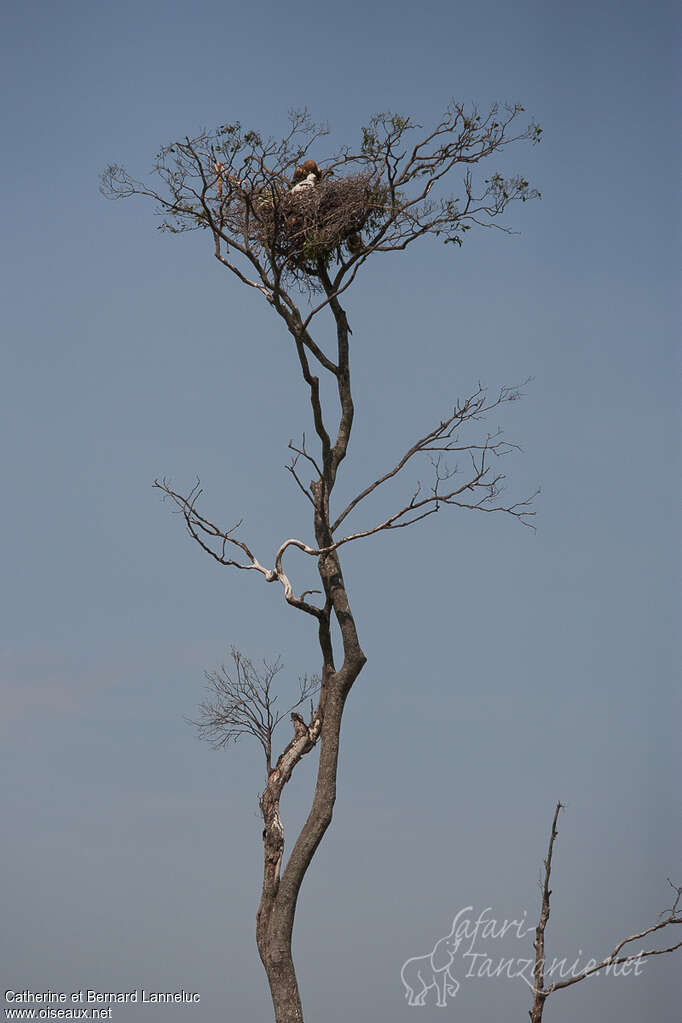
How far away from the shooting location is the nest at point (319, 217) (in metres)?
8.05

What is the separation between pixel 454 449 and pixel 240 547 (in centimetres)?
138

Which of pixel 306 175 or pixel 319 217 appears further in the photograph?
pixel 306 175

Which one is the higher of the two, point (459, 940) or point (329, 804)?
point (329, 804)

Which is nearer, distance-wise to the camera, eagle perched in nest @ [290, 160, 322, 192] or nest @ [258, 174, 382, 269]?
nest @ [258, 174, 382, 269]

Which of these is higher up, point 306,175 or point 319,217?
point 306,175

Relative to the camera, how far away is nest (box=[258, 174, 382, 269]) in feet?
26.4

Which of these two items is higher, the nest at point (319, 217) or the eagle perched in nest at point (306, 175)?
the eagle perched in nest at point (306, 175)

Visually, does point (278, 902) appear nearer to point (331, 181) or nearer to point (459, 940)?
Answer: point (459, 940)

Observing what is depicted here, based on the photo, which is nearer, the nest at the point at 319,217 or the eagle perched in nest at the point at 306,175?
the nest at the point at 319,217

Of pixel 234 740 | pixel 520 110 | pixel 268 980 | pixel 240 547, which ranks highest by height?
pixel 520 110

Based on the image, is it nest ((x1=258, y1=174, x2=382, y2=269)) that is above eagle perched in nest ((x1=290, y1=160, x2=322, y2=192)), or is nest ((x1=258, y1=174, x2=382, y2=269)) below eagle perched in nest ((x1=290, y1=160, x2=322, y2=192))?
below

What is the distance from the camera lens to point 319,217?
808 centimetres

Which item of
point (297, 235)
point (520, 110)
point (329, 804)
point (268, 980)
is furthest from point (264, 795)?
point (520, 110)

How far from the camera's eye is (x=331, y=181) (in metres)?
8.20
